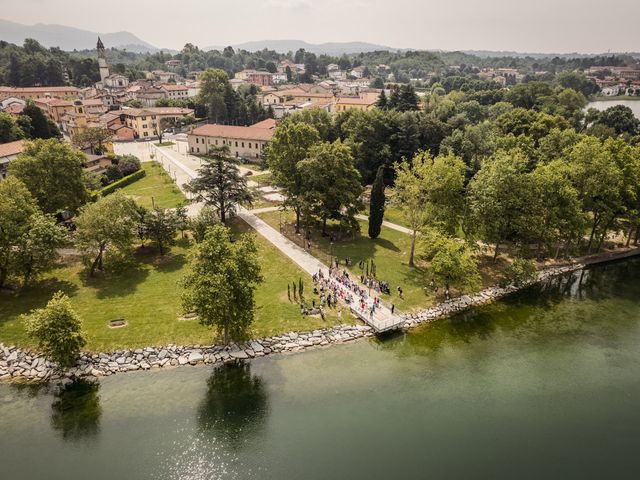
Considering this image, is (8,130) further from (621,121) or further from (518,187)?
(621,121)

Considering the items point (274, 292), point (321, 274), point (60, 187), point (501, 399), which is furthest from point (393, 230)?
point (60, 187)

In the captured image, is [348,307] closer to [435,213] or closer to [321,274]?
[321,274]

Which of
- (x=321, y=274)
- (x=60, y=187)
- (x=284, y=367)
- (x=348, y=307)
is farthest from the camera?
(x=60, y=187)

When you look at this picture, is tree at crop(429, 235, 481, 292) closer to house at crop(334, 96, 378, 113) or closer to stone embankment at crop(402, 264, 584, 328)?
stone embankment at crop(402, 264, 584, 328)

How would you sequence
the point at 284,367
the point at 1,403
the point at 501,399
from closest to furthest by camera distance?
the point at 1,403 → the point at 501,399 → the point at 284,367

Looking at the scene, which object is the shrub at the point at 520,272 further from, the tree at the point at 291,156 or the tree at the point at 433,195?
the tree at the point at 291,156

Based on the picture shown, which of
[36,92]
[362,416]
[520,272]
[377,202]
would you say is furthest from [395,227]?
[36,92]

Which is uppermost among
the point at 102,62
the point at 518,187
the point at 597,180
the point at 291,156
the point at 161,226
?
the point at 102,62
